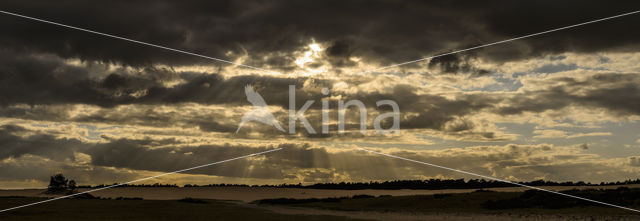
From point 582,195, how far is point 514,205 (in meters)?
10.7

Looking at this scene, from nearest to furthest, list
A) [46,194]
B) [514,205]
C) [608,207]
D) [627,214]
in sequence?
1. [627,214]
2. [608,207]
3. [514,205]
4. [46,194]

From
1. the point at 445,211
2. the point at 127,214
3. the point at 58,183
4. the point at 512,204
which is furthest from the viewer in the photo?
the point at 58,183

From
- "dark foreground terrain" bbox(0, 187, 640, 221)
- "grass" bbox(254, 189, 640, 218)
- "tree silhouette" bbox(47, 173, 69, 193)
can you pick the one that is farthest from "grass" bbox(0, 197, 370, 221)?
"tree silhouette" bbox(47, 173, 69, 193)

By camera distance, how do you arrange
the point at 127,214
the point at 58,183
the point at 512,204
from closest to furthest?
the point at 127,214, the point at 512,204, the point at 58,183

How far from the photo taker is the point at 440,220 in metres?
51.2

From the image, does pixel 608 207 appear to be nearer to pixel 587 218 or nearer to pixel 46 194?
pixel 587 218

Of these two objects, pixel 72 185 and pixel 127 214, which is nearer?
pixel 127 214

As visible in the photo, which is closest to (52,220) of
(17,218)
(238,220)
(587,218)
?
(17,218)

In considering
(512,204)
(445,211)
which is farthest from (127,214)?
(512,204)

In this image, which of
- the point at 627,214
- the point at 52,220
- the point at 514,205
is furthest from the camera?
the point at 514,205

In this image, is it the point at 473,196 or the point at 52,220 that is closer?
the point at 52,220

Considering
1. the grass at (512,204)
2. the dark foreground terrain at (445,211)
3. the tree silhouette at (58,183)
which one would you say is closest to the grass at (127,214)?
the dark foreground terrain at (445,211)

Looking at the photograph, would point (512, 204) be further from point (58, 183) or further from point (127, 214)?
point (58, 183)

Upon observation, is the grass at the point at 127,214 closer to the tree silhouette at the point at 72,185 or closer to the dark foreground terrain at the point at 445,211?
the dark foreground terrain at the point at 445,211
